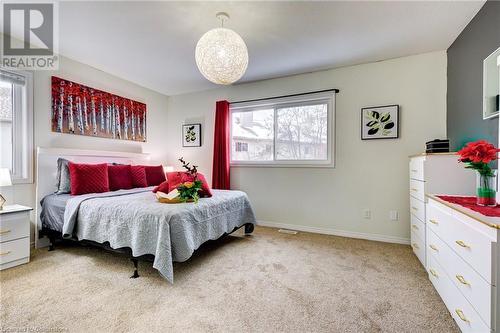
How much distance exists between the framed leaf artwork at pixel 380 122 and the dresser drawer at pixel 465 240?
1.48m

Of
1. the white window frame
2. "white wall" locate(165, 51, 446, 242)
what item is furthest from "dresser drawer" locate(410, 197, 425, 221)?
the white window frame

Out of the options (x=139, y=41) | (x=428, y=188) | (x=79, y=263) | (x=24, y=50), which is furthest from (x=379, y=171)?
(x=24, y=50)

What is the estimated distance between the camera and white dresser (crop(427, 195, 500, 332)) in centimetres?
107

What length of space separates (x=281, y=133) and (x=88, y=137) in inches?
118

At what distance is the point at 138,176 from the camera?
362 cm

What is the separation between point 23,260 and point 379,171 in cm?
430

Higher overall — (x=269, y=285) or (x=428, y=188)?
(x=428, y=188)

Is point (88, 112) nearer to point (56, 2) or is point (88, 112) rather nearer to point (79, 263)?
point (56, 2)

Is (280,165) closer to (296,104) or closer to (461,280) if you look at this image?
(296,104)

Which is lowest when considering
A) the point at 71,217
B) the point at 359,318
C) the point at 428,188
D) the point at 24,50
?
the point at 359,318

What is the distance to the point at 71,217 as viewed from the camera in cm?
245

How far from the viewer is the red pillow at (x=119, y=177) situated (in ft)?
10.7

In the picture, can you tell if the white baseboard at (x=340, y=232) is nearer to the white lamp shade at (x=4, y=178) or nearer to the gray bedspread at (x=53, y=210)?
the gray bedspread at (x=53, y=210)

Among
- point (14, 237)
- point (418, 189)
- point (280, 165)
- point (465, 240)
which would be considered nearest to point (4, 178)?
point (14, 237)
